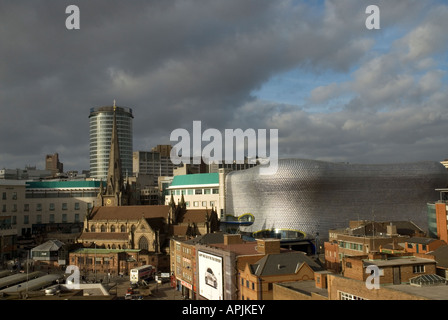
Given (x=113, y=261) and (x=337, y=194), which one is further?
(x=337, y=194)

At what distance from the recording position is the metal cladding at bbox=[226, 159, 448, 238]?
120 m

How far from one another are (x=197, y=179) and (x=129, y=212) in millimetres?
50084

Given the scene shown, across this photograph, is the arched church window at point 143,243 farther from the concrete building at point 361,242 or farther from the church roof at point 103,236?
the concrete building at point 361,242

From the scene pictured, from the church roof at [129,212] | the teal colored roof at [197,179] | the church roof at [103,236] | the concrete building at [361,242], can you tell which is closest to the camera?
the concrete building at [361,242]

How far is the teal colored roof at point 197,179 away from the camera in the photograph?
153375 millimetres

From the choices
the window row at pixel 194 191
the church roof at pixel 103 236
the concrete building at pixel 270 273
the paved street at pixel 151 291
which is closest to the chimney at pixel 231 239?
the paved street at pixel 151 291

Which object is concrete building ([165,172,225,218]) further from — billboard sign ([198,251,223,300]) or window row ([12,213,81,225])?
billboard sign ([198,251,223,300])

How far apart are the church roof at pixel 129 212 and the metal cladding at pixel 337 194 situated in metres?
33.6

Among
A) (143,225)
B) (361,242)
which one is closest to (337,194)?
(361,242)

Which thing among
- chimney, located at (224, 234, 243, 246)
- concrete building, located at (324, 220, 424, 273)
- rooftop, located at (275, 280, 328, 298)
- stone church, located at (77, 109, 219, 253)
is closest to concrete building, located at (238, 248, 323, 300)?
rooftop, located at (275, 280, 328, 298)

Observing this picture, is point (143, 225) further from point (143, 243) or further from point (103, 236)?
point (103, 236)

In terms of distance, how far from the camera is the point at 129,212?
11088 centimetres
